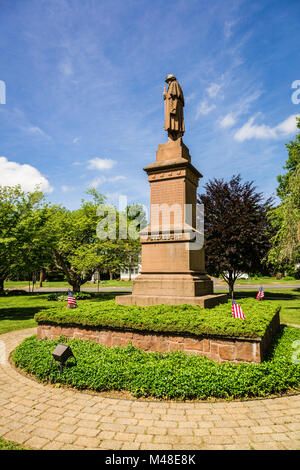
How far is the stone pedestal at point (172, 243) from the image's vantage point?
26.6 ft

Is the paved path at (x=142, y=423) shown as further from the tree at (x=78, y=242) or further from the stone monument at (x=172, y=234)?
the tree at (x=78, y=242)

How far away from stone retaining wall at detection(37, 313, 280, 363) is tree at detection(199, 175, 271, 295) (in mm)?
14997

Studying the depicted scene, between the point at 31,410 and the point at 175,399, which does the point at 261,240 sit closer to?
the point at 175,399

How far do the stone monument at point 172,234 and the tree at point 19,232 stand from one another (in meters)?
6.58

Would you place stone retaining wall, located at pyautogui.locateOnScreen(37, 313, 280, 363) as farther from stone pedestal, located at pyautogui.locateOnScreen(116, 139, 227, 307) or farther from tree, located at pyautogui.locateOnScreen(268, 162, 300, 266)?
tree, located at pyautogui.locateOnScreen(268, 162, 300, 266)

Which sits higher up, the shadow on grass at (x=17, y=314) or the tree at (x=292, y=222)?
the tree at (x=292, y=222)

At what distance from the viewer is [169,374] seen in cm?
498

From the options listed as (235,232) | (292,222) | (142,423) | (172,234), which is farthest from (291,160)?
(142,423)

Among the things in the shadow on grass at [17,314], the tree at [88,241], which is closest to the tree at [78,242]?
the tree at [88,241]

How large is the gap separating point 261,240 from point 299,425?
18.7 m

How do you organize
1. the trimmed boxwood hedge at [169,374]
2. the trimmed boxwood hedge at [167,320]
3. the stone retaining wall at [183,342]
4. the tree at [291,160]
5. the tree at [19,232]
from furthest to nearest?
1. the tree at [291,160]
2. the tree at [19,232]
3. the trimmed boxwood hedge at [167,320]
4. the stone retaining wall at [183,342]
5. the trimmed boxwood hedge at [169,374]

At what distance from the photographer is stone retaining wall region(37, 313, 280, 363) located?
→ 530cm
